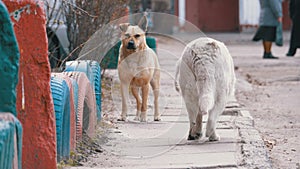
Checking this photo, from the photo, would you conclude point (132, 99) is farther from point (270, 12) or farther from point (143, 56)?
point (270, 12)

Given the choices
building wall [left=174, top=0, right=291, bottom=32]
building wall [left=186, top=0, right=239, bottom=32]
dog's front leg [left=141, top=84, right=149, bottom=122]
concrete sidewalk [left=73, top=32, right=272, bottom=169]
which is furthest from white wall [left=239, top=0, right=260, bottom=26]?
dog's front leg [left=141, top=84, right=149, bottom=122]

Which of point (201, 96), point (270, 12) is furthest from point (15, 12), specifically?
point (270, 12)

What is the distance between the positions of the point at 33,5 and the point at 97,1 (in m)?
4.81

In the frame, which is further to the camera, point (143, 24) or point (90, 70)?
point (143, 24)

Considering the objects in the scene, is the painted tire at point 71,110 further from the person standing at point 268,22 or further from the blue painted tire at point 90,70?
the person standing at point 268,22

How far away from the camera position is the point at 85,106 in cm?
675

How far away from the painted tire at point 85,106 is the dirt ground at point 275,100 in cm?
168

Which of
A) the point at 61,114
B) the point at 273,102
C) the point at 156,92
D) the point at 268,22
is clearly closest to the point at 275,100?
the point at 273,102

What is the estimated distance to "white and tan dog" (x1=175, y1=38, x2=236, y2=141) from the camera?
21.1 feet

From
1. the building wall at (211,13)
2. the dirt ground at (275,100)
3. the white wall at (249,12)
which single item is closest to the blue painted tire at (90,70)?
the dirt ground at (275,100)

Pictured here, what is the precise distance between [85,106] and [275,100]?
14.7 ft

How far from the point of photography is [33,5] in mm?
4418

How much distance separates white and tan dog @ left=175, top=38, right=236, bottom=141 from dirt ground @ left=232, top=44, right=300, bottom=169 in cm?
68

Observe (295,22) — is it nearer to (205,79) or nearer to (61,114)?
(205,79)
